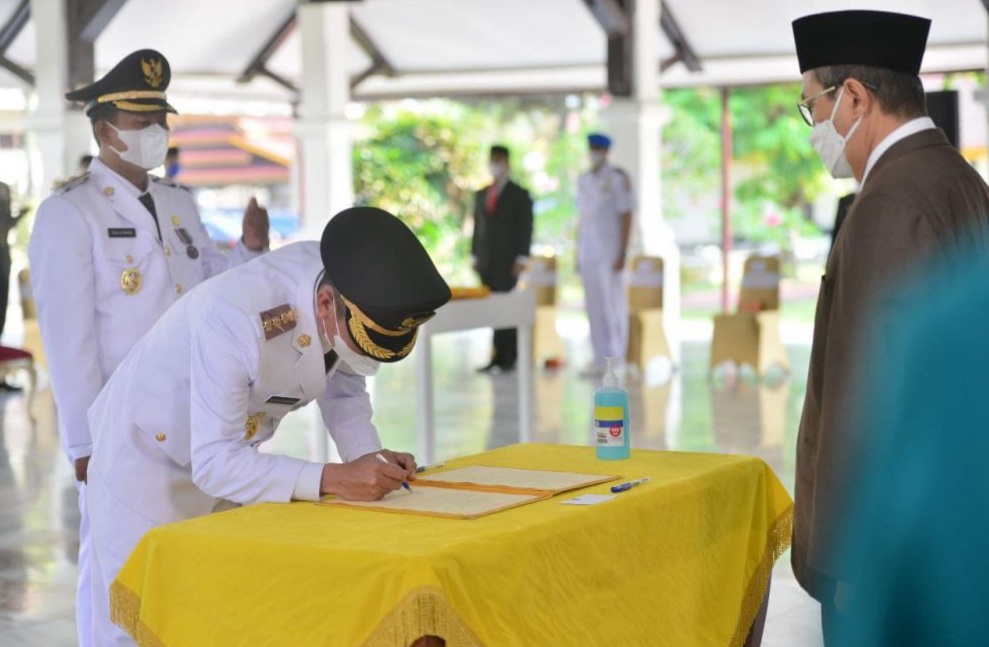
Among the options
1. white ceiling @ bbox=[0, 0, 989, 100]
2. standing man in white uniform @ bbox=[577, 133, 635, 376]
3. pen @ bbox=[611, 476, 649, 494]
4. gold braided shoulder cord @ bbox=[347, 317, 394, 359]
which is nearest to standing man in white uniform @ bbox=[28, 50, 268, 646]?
gold braided shoulder cord @ bbox=[347, 317, 394, 359]

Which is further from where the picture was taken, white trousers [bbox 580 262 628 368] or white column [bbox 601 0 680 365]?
white column [bbox 601 0 680 365]

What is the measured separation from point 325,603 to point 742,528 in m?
1.13

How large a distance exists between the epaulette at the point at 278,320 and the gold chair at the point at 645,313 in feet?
28.0

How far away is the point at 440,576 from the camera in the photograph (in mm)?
2262

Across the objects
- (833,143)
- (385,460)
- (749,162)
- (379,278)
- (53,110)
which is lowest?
(385,460)

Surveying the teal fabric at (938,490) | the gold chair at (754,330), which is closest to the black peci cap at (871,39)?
the teal fabric at (938,490)

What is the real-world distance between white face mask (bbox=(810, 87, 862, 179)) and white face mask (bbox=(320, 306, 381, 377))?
0.86 m

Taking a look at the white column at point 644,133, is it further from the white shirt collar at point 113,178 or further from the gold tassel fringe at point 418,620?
the gold tassel fringe at point 418,620

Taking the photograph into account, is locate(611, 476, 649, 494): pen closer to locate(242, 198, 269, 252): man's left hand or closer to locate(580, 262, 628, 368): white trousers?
locate(242, 198, 269, 252): man's left hand

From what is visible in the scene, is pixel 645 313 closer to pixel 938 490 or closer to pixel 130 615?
pixel 130 615

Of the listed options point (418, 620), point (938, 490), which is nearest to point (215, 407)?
point (418, 620)

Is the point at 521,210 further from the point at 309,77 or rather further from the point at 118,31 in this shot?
the point at 118,31

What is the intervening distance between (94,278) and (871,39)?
1.96m

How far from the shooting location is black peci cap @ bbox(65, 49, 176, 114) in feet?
12.1
